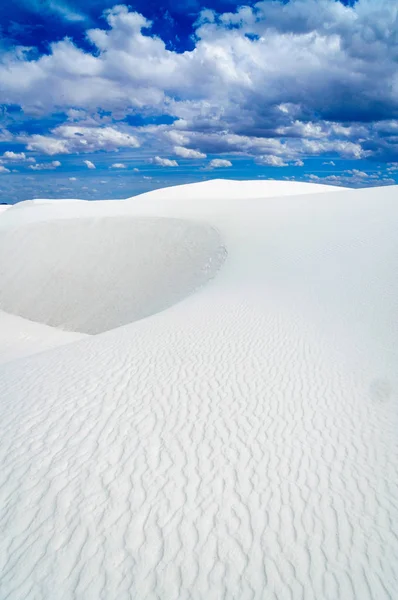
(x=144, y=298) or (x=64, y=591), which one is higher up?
(x=64, y=591)

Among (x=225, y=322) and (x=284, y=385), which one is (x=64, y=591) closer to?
(x=284, y=385)

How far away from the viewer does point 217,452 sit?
21.5 feet

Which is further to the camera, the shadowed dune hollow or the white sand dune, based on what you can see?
the shadowed dune hollow

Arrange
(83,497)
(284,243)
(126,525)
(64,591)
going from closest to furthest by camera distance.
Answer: (64,591), (126,525), (83,497), (284,243)

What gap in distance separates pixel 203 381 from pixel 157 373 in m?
1.06

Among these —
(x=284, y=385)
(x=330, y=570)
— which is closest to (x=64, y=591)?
(x=330, y=570)

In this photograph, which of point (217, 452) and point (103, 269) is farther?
point (103, 269)

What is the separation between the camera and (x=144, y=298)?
839 inches

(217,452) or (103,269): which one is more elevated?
(217,452)

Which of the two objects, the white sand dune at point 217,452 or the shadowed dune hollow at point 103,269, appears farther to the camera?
the shadowed dune hollow at point 103,269

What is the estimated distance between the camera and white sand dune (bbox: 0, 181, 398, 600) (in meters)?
4.66

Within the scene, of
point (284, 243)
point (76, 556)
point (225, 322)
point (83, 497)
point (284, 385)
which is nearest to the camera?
point (76, 556)

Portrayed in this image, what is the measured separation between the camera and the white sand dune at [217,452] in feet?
15.3

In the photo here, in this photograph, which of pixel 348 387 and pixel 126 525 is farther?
pixel 348 387
